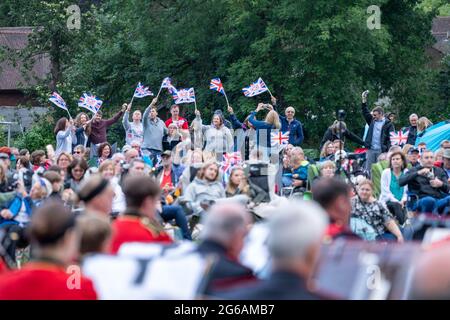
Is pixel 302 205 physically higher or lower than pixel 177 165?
higher

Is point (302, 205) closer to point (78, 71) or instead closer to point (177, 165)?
point (177, 165)

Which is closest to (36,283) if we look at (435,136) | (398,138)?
(398,138)

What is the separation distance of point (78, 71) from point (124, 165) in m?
20.5

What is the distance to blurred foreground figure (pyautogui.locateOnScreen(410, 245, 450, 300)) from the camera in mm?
5344

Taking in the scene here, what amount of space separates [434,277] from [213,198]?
964 cm

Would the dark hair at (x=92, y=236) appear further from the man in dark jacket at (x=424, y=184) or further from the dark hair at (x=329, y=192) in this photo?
the man in dark jacket at (x=424, y=184)

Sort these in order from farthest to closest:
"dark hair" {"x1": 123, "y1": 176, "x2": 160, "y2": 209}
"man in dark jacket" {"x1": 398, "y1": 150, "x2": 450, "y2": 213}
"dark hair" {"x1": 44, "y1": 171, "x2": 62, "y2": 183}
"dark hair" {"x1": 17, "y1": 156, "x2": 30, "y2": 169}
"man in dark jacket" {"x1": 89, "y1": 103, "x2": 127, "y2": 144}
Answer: "man in dark jacket" {"x1": 89, "y1": 103, "x2": 127, "y2": 144} < "dark hair" {"x1": 17, "y1": 156, "x2": 30, "y2": 169} < "man in dark jacket" {"x1": 398, "y1": 150, "x2": 450, "y2": 213} < "dark hair" {"x1": 44, "y1": 171, "x2": 62, "y2": 183} < "dark hair" {"x1": 123, "y1": 176, "x2": 160, "y2": 209}

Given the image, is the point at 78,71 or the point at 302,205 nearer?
the point at 302,205

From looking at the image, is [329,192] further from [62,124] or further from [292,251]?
[62,124]

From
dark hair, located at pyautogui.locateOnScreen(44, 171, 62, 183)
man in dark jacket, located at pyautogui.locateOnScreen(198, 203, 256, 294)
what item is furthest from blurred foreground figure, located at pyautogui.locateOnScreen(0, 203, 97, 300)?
dark hair, located at pyautogui.locateOnScreen(44, 171, 62, 183)

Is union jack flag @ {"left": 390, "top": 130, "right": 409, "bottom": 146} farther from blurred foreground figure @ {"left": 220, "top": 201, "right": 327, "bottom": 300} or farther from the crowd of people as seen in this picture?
blurred foreground figure @ {"left": 220, "top": 201, "right": 327, "bottom": 300}
